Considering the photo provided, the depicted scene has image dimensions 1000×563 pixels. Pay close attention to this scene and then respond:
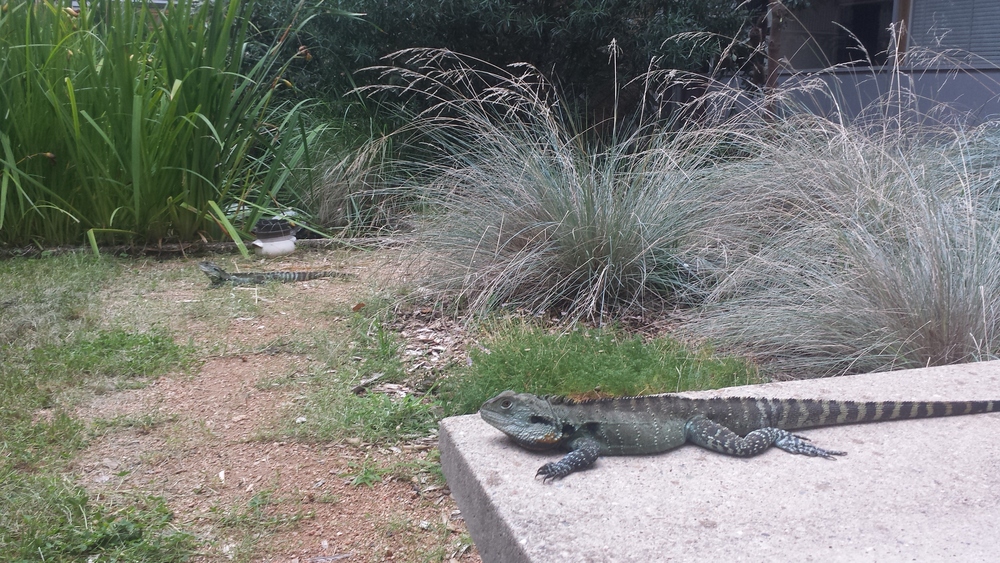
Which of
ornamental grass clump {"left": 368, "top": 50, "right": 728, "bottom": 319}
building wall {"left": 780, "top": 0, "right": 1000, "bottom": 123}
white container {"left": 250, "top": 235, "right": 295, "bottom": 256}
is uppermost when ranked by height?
building wall {"left": 780, "top": 0, "right": 1000, "bottom": 123}

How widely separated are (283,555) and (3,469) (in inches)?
49.5

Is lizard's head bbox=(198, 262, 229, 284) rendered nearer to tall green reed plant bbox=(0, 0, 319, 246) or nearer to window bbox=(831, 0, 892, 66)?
tall green reed plant bbox=(0, 0, 319, 246)

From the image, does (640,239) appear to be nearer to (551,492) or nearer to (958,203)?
(958,203)

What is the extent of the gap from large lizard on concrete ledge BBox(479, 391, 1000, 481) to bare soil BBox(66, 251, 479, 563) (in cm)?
52

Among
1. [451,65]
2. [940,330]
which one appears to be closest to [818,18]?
[451,65]

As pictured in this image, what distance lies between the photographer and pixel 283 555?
2600 millimetres

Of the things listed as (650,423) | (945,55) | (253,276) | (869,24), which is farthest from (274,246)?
(869,24)

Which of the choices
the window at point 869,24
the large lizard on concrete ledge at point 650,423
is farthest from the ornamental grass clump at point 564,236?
the window at point 869,24

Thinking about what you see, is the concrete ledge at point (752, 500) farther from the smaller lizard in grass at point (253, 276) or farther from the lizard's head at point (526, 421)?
the smaller lizard in grass at point (253, 276)

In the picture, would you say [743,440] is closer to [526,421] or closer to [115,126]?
[526,421]

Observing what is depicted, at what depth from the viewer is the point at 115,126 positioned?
262 inches

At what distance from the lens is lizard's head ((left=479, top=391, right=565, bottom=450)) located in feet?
8.38

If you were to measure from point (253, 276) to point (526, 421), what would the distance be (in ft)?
13.6

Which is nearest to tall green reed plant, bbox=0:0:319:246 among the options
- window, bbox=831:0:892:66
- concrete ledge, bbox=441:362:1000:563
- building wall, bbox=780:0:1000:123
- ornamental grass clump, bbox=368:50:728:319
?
ornamental grass clump, bbox=368:50:728:319
